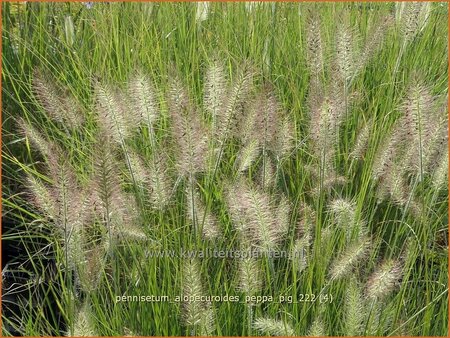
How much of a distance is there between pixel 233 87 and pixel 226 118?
7cm

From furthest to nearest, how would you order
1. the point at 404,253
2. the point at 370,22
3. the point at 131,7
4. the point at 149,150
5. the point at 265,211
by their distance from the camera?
1. the point at 131,7
2. the point at 370,22
3. the point at 149,150
4. the point at 404,253
5. the point at 265,211

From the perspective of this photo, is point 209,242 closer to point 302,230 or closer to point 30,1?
point 302,230

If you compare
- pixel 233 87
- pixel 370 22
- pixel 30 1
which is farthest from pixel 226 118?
pixel 30 1

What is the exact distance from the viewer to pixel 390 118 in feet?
6.14

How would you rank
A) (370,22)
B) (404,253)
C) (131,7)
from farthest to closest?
(131,7) → (370,22) → (404,253)

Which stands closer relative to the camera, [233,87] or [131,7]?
[233,87]

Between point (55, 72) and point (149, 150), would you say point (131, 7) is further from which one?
point (149, 150)

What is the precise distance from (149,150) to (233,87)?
43 centimetres

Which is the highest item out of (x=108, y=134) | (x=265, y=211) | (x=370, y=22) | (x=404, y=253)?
(x=370, y=22)

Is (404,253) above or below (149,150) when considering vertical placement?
below

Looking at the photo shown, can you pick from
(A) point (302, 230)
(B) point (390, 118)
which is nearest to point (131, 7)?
(B) point (390, 118)

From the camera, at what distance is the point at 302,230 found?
151 cm

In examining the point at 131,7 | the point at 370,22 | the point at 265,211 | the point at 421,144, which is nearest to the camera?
the point at 265,211

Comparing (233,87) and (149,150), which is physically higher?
(233,87)
